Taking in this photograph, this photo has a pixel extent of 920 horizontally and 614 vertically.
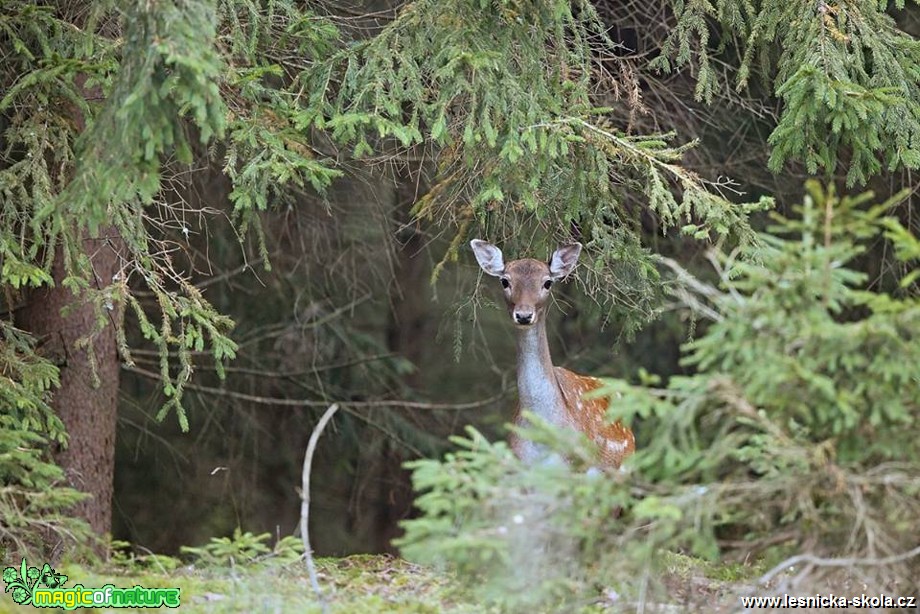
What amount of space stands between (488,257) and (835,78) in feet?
7.37

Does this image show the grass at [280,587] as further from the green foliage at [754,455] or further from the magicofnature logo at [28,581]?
the green foliage at [754,455]

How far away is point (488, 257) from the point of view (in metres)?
8.02

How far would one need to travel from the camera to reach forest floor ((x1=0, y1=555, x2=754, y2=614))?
5.80 m

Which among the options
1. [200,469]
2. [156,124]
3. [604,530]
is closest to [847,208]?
[604,530]

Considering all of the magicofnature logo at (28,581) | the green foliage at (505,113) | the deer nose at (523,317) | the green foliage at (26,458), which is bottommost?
the magicofnature logo at (28,581)

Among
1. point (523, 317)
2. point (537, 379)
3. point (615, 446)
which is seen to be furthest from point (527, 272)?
point (615, 446)

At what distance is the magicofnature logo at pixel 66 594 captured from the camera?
222 inches

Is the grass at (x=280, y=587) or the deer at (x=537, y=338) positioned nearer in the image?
the grass at (x=280, y=587)

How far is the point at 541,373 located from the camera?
7895mm

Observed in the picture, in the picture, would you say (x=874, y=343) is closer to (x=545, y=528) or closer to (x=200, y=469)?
(x=545, y=528)

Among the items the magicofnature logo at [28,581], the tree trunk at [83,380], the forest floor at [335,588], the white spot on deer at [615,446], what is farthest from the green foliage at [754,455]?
the tree trunk at [83,380]

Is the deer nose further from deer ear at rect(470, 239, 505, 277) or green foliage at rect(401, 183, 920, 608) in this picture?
green foliage at rect(401, 183, 920, 608)

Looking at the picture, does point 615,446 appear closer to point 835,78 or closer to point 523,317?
point 523,317

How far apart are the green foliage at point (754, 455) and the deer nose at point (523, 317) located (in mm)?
2311
